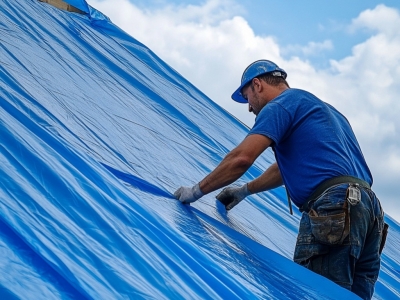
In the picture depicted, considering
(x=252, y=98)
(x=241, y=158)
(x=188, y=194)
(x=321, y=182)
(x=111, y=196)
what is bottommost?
(x=111, y=196)

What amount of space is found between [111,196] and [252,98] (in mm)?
911

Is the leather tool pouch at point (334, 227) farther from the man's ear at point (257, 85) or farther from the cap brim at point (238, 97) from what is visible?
the cap brim at point (238, 97)

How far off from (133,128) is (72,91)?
0.98 feet

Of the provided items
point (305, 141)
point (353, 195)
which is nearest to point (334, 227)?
point (353, 195)

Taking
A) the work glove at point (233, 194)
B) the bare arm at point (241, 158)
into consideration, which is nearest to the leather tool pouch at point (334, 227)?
the bare arm at point (241, 158)

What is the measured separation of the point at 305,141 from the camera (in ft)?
7.39

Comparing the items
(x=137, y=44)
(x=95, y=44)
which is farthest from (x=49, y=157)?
(x=137, y=44)

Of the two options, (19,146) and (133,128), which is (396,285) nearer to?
(133,128)

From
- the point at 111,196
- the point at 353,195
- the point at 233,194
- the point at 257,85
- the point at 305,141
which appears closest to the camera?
the point at 111,196

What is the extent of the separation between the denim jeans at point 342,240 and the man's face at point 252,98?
1.49ft

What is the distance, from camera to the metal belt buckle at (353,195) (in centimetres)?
211

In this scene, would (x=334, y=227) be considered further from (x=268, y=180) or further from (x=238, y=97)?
(x=238, y=97)

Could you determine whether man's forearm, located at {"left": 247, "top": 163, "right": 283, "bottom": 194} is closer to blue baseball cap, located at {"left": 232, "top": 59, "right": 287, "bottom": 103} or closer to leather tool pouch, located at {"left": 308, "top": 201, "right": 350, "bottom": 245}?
blue baseball cap, located at {"left": 232, "top": 59, "right": 287, "bottom": 103}

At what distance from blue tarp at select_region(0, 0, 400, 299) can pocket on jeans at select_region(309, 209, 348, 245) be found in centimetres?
13
